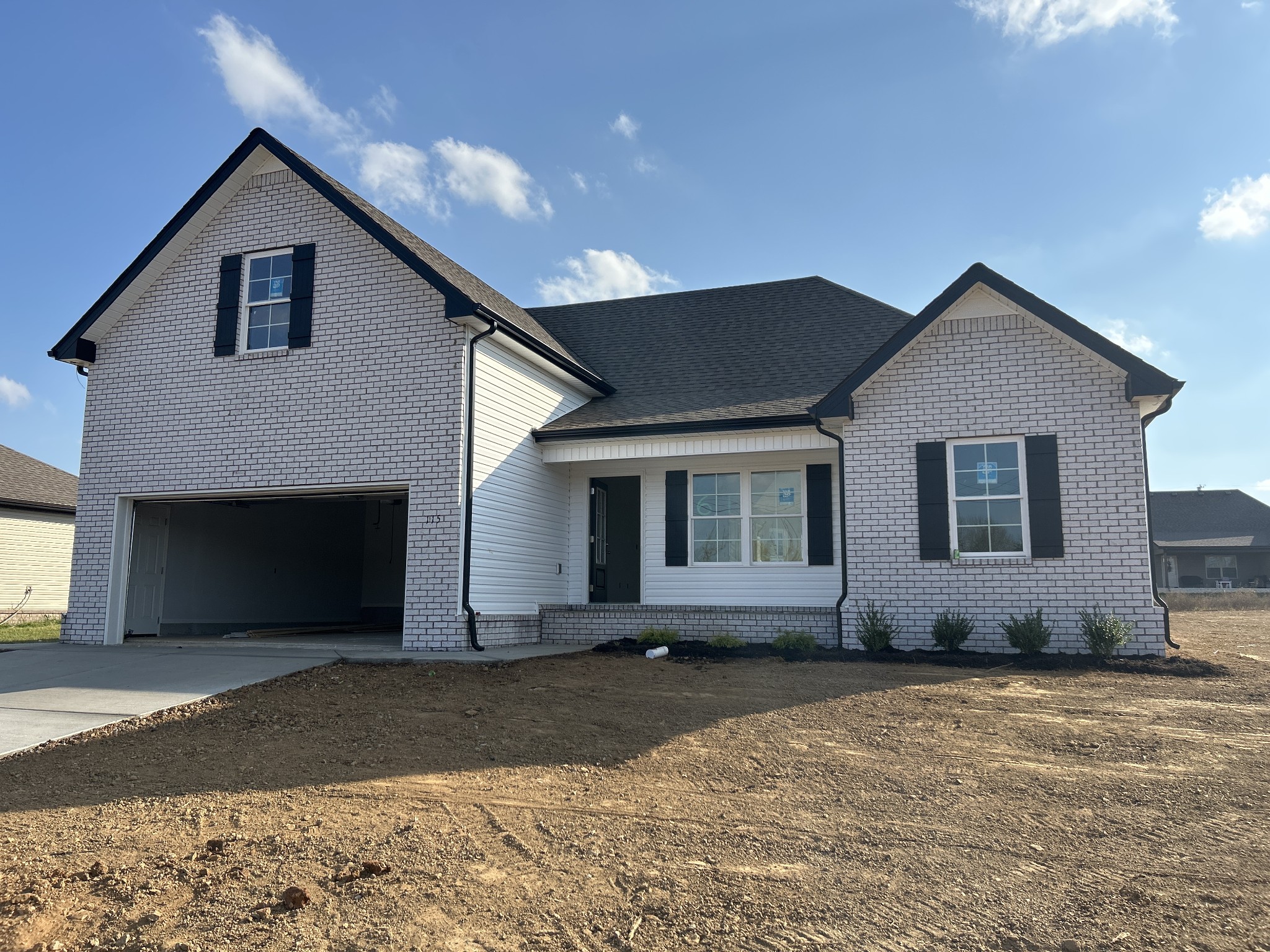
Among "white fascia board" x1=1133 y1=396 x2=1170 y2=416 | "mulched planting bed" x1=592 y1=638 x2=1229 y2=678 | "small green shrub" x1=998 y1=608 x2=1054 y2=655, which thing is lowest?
Result: "mulched planting bed" x1=592 y1=638 x2=1229 y2=678

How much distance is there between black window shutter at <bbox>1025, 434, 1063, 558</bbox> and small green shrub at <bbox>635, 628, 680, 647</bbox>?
15.5 ft

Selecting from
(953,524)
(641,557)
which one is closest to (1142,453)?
(953,524)

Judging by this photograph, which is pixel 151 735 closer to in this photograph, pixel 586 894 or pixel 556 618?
pixel 586 894

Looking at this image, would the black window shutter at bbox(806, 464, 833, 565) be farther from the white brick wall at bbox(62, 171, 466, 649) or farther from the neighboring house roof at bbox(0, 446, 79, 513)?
the neighboring house roof at bbox(0, 446, 79, 513)

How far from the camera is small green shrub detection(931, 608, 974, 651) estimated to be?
10.6 m

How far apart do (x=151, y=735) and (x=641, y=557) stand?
8.26 meters

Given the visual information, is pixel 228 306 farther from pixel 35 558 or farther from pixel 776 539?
pixel 35 558

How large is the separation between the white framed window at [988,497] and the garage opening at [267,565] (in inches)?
300

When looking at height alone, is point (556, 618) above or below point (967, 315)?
below

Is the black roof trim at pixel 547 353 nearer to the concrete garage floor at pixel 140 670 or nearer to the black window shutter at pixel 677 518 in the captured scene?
the black window shutter at pixel 677 518

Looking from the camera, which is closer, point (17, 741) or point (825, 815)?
point (825, 815)

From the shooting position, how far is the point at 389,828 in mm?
4645

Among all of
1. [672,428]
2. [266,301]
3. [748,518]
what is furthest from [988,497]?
[266,301]

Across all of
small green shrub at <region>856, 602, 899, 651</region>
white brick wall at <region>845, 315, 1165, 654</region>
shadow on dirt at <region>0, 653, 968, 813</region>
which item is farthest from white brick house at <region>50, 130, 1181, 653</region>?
shadow on dirt at <region>0, 653, 968, 813</region>
